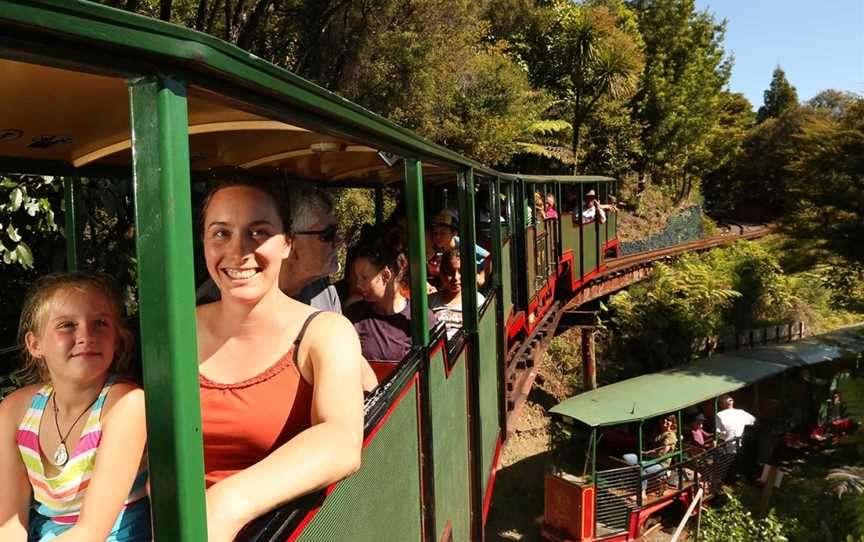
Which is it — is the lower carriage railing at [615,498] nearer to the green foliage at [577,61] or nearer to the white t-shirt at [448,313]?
the white t-shirt at [448,313]

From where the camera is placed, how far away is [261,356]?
1519 mm

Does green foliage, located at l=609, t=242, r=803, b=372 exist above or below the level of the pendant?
below

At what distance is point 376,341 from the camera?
293cm

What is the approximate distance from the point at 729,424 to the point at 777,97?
153ft

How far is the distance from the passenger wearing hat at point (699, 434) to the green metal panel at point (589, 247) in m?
3.52

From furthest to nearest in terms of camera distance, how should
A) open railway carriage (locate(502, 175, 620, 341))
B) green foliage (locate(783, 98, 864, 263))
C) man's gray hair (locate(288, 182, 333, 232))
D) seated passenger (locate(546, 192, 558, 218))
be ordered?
green foliage (locate(783, 98, 864, 263)) < seated passenger (locate(546, 192, 558, 218)) < open railway carriage (locate(502, 175, 620, 341)) < man's gray hair (locate(288, 182, 333, 232))

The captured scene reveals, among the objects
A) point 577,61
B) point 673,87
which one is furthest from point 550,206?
point 673,87

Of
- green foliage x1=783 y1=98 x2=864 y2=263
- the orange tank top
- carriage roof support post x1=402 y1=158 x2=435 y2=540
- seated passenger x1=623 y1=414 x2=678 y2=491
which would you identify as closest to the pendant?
the orange tank top

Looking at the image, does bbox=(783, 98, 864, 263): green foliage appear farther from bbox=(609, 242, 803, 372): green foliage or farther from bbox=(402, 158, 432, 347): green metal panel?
bbox=(402, 158, 432, 347): green metal panel

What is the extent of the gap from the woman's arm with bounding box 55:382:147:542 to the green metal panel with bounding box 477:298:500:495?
291 cm

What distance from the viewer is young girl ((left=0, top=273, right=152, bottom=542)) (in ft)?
4.43

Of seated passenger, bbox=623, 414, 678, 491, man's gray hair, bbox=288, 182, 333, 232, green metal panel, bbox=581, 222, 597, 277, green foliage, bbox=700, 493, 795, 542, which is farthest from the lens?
green metal panel, bbox=581, 222, 597, 277

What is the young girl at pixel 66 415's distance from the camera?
135 centimetres

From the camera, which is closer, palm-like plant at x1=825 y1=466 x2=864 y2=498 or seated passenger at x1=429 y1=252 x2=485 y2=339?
seated passenger at x1=429 y1=252 x2=485 y2=339
